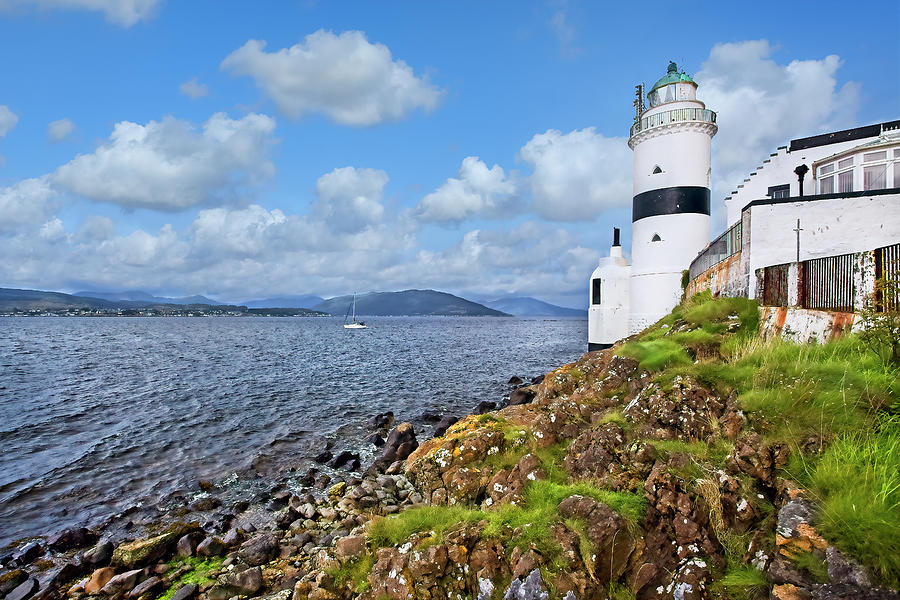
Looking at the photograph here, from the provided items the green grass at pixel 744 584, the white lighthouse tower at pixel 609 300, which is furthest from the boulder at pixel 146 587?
the white lighthouse tower at pixel 609 300

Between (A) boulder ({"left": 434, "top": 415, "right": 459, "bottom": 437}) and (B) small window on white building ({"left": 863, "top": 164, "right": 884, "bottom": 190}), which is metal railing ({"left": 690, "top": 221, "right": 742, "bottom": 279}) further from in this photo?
(A) boulder ({"left": 434, "top": 415, "right": 459, "bottom": 437})

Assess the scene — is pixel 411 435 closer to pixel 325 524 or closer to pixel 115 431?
pixel 325 524

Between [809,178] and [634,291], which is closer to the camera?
[809,178]

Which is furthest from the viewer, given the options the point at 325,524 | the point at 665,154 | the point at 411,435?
the point at 665,154

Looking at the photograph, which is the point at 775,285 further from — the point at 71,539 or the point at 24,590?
the point at 71,539

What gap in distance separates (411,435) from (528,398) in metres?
8.04

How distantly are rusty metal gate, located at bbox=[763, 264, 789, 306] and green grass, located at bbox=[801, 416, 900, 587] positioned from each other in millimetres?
7689

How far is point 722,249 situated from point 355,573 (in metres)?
19.8

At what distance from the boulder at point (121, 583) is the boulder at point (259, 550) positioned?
2107mm

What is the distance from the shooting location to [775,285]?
14.1 m

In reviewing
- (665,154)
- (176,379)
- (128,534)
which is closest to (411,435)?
(128,534)

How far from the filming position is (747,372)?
31.8 feet

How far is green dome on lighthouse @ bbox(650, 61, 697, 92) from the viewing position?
2999 cm

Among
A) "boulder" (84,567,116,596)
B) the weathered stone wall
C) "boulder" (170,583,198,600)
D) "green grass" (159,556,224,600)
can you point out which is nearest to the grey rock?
"boulder" (170,583,198,600)
